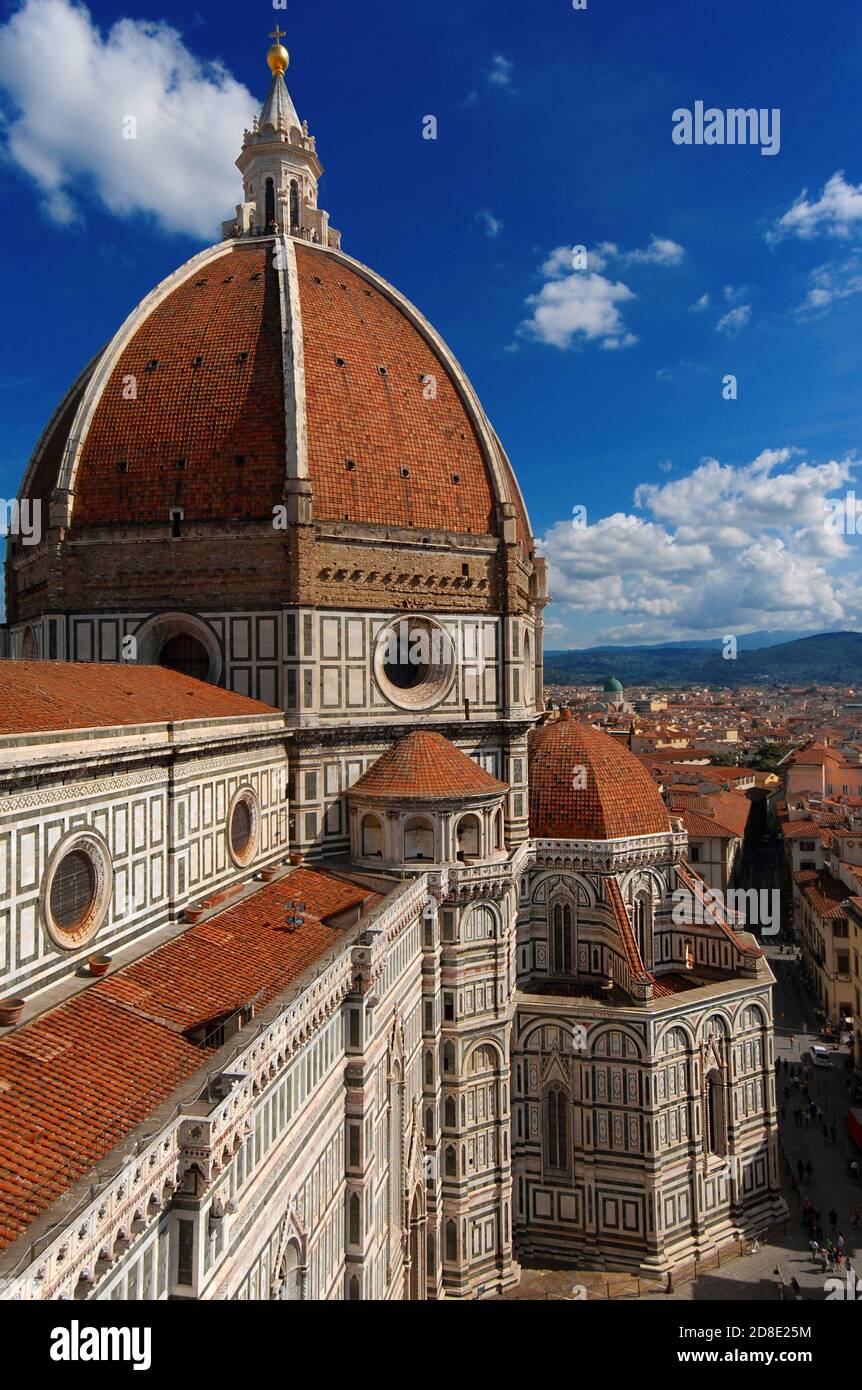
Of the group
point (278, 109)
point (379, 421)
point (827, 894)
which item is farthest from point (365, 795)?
point (827, 894)

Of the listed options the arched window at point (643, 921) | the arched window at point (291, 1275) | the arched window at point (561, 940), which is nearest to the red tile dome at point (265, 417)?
the arched window at point (561, 940)

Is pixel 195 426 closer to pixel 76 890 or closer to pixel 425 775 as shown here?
pixel 425 775

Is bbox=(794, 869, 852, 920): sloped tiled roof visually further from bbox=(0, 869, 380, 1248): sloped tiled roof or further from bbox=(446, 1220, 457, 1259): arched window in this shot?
bbox=(0, 869, 380, 1248): sloped tiled roof

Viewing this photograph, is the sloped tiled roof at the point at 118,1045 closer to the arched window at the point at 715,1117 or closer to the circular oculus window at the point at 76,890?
the circular oculus window at the point at 76,890

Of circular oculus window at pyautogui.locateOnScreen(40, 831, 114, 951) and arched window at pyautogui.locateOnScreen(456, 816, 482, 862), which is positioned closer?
circular oculus window at pyautogui.locateOnScreen(40, 831, 114, 951)

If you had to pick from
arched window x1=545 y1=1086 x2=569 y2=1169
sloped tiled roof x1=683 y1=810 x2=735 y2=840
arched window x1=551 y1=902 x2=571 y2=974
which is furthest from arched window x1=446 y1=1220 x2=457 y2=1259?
sloped tiled roof x1=683 y1=810 x2=735 y2=840

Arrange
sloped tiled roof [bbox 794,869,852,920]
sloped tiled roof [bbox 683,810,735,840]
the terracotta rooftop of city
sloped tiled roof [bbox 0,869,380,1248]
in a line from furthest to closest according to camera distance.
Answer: sloped tiled roof [bbox 683,810,735,840] < sloped tiled roof [bbox 794,869,852,920] < the terracotta rooftop of city < sloped tiled roof [bbox 0,869,380,1248]

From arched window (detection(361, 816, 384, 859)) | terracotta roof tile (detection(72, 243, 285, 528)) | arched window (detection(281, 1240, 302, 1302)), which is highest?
terracotta roof tile (detection(72, 243, 285, 528))
